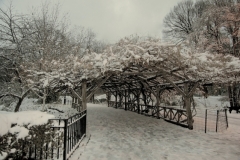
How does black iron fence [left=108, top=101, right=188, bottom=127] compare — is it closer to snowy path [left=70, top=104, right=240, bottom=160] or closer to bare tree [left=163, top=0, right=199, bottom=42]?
snowy path [left=70, top=104, right=240, bottom=160]

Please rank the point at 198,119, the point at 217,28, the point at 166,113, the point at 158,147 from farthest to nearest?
the point at 217,28, the point at 198,119, the point at 166,113, the point at 158,147

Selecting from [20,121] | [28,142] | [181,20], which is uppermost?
[181,20]

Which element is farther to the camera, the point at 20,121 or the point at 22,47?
the point at 22,47

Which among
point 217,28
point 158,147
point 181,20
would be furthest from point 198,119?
point 181,20

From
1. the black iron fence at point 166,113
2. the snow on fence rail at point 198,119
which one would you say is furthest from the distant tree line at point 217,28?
the black iron fence at point 166,113

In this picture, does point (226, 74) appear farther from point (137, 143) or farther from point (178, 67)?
point (137, 143)

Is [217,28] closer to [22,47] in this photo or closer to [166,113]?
[166,113]

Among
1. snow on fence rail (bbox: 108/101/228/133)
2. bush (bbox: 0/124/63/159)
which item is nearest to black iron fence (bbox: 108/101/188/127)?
snow on fence rail (bbox: 108/101/228/133)

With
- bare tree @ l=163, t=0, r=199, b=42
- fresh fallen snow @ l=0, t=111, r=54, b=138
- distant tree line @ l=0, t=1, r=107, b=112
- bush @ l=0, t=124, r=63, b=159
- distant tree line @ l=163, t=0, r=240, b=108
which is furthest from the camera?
bare tree @ l=163, t=0, r=199, b=42

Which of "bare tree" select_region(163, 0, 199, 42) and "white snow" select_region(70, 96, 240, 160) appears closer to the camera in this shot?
"white snow" select_region(70, 96, 240, 160)

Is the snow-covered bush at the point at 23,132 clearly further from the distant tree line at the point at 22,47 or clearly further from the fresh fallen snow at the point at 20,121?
the distant tree line at the point at 22,47

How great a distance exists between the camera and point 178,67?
888 cm

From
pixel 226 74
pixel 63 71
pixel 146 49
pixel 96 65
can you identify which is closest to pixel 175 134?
pixel 226 74

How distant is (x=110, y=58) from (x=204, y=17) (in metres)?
16.6
